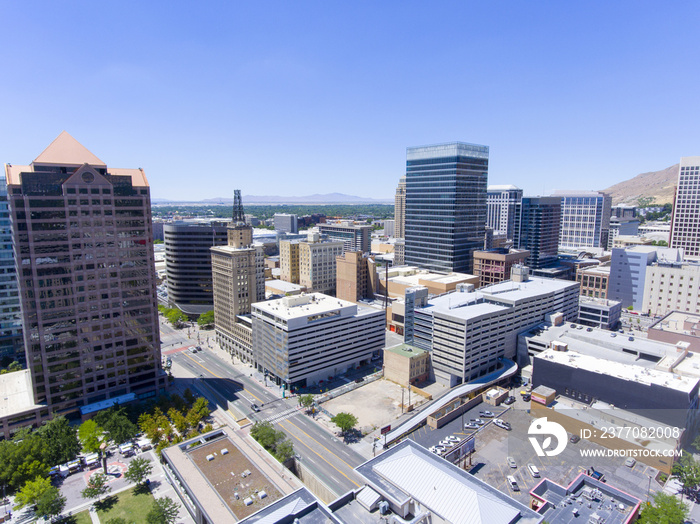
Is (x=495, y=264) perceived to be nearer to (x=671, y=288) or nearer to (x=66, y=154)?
(x=671, y=288)

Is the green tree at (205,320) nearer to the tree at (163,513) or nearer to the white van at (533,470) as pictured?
the tree at (163,513)

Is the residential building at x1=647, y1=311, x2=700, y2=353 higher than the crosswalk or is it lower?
higher

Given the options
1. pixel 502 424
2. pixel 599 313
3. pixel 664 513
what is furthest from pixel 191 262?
pixel 599 313

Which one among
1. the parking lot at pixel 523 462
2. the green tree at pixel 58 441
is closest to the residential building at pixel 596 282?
the parking lot at pixel 523 462

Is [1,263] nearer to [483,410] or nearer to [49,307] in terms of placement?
[49,307]

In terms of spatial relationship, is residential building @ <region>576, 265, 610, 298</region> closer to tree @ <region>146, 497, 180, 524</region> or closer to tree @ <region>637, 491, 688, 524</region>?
tree @ <region>637, 491, 688, 524</region>

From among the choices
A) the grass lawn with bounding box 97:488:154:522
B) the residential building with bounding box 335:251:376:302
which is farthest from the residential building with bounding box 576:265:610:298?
the grass lawn with bounding box 97:488:154:522

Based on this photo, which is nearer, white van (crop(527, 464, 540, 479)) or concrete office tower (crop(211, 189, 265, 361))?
white van (crop(527, 464, 540, 479))
